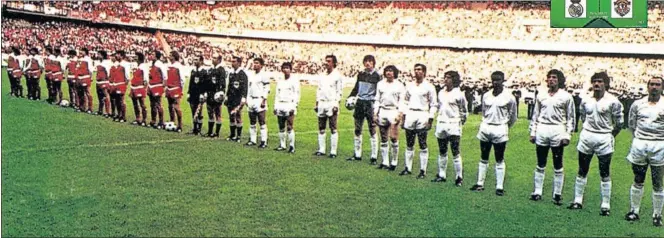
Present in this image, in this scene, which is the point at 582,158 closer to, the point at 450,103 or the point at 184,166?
the point at 450,103

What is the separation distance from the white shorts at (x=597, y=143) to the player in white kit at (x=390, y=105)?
2566mm

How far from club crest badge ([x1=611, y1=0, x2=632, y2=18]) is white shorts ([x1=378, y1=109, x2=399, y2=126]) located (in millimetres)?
2803

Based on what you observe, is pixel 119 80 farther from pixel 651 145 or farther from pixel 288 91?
pixel 651 145

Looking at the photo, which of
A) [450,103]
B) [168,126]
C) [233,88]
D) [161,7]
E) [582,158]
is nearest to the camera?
[582,158]

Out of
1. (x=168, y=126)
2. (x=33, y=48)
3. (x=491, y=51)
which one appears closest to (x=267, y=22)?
(x=491, y=51)

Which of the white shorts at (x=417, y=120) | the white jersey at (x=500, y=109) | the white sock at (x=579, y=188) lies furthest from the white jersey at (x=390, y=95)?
the white sock at (x=579, y=188)

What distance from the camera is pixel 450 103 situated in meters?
8.27

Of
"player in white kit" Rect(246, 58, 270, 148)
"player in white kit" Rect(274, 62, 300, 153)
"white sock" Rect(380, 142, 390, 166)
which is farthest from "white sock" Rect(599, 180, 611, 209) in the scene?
"player in white kit" Rect(246, 58, 270, 148)

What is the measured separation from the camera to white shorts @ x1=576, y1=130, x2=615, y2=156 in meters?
7.01

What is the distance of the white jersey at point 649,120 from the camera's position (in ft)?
21.9

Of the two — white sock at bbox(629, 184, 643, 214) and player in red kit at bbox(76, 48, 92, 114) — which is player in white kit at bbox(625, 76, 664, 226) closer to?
white sock at bbox(629, 184, 643, 214)

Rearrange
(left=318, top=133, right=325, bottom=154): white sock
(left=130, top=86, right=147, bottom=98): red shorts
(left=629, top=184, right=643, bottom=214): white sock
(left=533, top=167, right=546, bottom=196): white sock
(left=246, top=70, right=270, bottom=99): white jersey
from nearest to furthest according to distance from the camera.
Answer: (left=629, top=184, right=643, bottom=214): white sock
(left=533, top=167, right=546, bottom=196): white sock
(left=318, top=133, right=325, bottom=154): white sock
(left=246, top=70, right=270, bottom=99): white jersey
(left=130, top=86, right=147, bottom=98): red shorts

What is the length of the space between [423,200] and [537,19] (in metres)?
12.8

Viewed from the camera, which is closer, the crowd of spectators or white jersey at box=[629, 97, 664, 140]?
white jersey at box=[629, 97, 664, 140]
